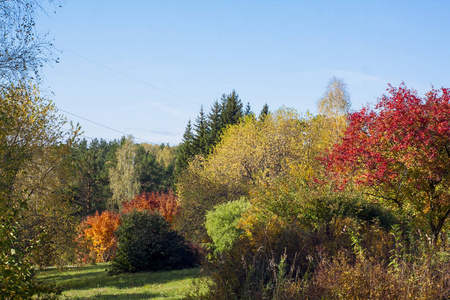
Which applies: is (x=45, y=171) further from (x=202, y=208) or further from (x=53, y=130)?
(x=202, y=208)

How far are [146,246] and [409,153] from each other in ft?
39.9

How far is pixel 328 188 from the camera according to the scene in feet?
36.6

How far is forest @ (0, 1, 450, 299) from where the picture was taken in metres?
5.63

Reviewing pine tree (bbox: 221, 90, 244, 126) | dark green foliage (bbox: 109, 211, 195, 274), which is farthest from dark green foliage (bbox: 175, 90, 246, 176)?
dark green foliage (bbox: 109, 211, 195, 274)

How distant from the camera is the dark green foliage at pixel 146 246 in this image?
1692 cm

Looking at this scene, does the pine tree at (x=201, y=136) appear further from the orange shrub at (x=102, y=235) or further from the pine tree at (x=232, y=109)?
the orange shrub at (x=102, y=235)

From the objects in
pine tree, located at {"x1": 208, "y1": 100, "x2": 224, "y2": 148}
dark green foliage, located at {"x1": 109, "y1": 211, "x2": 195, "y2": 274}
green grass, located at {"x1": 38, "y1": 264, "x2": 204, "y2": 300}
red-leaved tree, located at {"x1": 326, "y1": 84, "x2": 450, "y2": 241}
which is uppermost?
pine tree, located at {"x1": 208, "y1": 100, "x2": 224, "y2": 148}

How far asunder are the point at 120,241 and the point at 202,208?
780 cm

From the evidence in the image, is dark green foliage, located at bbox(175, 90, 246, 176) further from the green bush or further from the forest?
the green bush

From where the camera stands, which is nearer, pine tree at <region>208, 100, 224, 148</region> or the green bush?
the green bush

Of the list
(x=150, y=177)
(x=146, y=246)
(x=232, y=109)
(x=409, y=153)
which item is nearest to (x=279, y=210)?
(x=409, y=153)

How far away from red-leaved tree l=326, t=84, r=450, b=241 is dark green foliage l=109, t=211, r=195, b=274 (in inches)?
411

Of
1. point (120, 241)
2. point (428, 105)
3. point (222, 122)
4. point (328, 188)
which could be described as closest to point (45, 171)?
point (120, 241)

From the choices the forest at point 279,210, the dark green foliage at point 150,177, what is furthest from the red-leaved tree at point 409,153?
the dark green foliage at point 150,177
